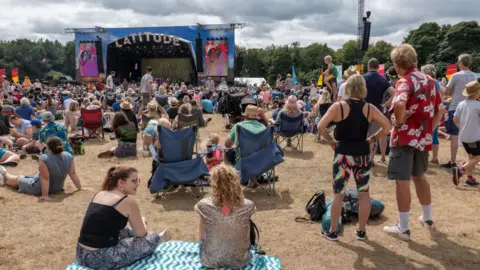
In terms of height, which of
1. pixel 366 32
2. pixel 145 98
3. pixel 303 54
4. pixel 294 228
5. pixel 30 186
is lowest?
pixel 294 228

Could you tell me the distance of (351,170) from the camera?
308cm

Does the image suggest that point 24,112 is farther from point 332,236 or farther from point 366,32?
point 366,32

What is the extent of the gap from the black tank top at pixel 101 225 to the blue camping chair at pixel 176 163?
1.91 meters

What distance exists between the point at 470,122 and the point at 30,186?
5.25 m

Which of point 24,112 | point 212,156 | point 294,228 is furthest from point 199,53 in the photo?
point 294,228

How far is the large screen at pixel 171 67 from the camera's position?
32.1m

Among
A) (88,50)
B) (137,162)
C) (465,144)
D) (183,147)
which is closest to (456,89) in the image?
(465,144)

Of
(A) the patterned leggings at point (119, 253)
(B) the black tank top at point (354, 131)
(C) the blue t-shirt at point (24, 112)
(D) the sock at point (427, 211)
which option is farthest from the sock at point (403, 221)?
(C) the blue t-shirt at point (24, 112)

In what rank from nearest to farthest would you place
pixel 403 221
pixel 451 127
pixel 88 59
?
pixel 403 221 → pixel 451 127 → pixel 88 59

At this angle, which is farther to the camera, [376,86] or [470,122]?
[376,86]

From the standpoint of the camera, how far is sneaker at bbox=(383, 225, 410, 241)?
331 cm

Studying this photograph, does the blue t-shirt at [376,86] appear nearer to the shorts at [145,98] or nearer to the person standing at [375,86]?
the person standing at [375,86]

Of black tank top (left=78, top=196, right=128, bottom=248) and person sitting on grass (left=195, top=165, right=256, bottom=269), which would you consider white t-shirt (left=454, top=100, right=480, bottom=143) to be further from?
black tank top (left=78, top=196, right=128, bottom=248)

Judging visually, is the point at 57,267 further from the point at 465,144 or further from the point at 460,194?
the point at 465,144
